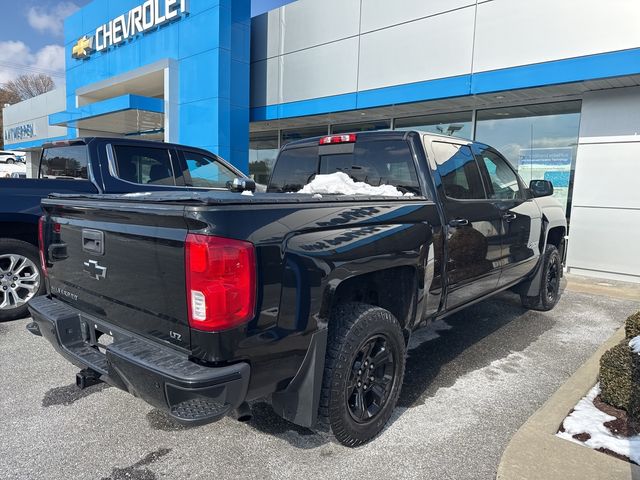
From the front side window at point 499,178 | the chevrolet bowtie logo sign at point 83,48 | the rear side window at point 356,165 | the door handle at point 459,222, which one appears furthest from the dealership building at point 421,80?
the rear side window at point 356,165

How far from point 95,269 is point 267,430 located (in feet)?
4.84

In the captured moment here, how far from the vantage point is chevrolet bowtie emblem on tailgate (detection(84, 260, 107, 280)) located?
8.69 ft

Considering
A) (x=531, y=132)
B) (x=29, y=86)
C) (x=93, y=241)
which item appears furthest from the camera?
(x=29, y=86)

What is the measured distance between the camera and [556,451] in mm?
2619

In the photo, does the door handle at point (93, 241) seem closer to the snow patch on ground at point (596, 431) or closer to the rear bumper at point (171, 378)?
the rear bumper at point (171, 378)

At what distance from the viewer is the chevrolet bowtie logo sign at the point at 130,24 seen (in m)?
13.7

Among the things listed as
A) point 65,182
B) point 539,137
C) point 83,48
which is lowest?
point 65,182

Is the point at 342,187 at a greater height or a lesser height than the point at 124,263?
greater

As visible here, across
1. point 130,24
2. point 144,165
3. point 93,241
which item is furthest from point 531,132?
point 130,24

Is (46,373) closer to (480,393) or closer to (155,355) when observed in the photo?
(155,355)

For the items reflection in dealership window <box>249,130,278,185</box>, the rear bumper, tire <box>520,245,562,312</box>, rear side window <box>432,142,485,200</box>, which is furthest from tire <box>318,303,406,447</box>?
reflection in dealership window <box>249,130,278,185</box>

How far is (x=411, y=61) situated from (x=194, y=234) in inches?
350

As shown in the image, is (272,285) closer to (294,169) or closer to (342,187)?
(342,187)

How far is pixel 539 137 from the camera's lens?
9.33 metres
